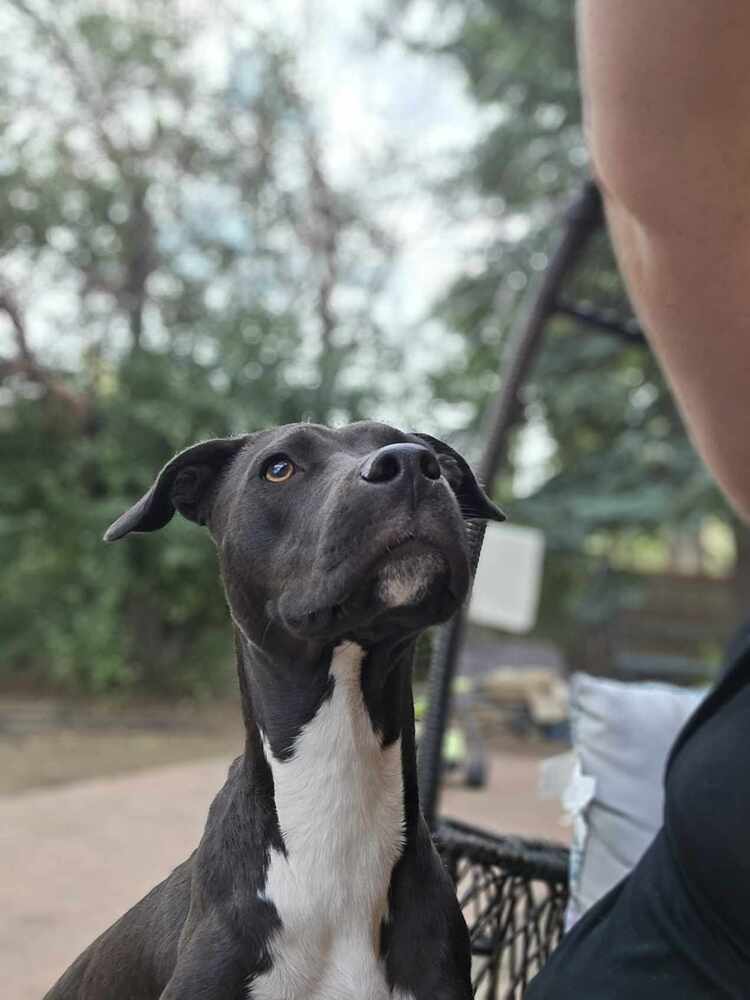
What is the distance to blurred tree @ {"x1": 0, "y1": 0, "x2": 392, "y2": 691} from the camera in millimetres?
6645

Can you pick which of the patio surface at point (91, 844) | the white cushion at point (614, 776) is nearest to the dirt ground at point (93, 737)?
the patio surface at point (91, 844)

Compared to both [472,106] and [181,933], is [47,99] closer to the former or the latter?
[472,106]

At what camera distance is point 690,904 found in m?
1.18

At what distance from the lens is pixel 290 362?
7.03 metres

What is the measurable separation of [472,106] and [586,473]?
3107mm

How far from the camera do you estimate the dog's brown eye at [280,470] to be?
1.00m

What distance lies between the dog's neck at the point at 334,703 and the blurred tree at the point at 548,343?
5368 mm

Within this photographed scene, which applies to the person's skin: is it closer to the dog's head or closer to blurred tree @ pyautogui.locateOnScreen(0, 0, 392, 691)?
the dog's head

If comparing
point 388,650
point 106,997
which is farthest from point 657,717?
point 106,997

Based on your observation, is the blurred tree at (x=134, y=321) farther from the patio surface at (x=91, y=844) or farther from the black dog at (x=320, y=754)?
the black dog at (x=320, y=754)

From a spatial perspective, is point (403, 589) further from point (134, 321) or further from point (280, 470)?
point (134, 321)

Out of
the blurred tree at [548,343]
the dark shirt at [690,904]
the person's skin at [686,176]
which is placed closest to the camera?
the person's skin at [686,176]

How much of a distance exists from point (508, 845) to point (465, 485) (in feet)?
3.12

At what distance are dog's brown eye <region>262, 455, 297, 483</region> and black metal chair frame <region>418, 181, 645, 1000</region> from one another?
0.66ft
